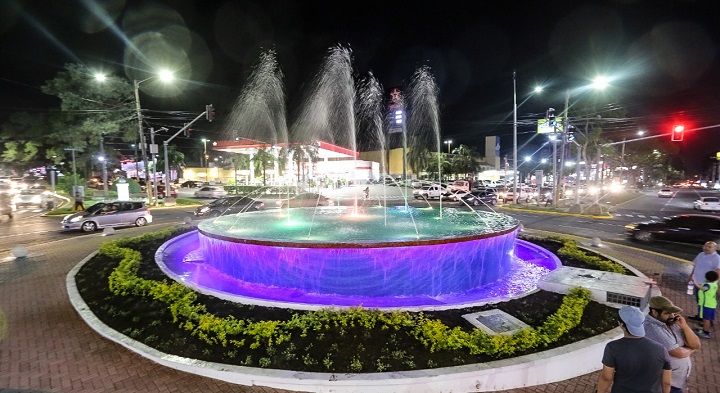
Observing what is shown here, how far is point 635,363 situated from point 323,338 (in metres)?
4.05

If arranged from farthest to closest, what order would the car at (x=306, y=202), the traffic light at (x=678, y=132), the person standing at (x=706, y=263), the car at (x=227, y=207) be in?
1. the car at (x=306, y=202)
2. the car at (x=227, y=207)
3. the traffic light at (x=678, y=132)
4. the person standing at (x=706, y=263)

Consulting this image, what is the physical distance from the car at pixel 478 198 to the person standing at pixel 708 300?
27185mm

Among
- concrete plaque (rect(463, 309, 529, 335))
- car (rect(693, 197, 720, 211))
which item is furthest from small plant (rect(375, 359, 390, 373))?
car (rect(693, 197, 720, 211))

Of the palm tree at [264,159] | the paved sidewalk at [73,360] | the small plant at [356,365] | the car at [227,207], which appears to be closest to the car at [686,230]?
the paved sidewalk at [73,360]

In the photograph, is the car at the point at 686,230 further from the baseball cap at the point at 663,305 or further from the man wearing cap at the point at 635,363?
the man wearing cap at the point at 635,363

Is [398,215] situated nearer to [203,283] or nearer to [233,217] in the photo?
[233,217]

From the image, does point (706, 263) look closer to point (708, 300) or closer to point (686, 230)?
point (708, 300)

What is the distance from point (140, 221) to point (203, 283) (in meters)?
13.7

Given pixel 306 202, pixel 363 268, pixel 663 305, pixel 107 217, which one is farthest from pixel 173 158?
pixel 663 305

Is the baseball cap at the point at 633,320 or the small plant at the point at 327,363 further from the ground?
the baseball cap at the point at 633,320

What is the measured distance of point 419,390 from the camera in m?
4.71

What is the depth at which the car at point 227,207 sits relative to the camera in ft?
73.6

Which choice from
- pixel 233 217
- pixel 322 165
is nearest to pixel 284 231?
pixel 233 217

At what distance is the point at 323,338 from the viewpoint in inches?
227
